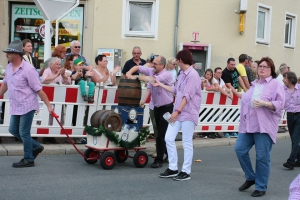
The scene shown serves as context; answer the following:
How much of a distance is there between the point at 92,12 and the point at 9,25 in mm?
2540

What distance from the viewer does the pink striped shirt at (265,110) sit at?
735 cm

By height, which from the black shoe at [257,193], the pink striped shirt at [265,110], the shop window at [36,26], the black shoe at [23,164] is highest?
the shop window at [36,26]

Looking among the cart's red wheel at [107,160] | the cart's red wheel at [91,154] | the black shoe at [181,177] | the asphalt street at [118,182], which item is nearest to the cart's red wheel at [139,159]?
the asphalt street at [118,182]

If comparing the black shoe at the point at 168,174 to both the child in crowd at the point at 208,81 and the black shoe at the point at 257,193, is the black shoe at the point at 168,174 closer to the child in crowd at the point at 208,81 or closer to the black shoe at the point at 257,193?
the black shoe at the point at 257,193

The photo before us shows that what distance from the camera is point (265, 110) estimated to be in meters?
7.37

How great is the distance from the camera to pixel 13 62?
8.59m

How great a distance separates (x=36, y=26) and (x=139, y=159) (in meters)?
9.11

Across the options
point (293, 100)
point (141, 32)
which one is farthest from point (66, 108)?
point (141, 32)

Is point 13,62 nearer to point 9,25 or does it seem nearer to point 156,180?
point 156,180

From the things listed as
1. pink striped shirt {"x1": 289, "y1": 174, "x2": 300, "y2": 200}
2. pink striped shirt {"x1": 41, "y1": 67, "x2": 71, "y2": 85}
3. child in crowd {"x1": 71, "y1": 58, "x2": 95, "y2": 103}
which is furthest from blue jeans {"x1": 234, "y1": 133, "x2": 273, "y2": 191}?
pink striped shirt {"x1": 41, "y1": 67, "x2": 71, "y2": 85}

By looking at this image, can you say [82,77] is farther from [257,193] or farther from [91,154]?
[257,193]

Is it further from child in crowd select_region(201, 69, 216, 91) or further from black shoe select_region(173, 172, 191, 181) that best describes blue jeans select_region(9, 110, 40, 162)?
child in crowd select_region(201, 69, 216, 91)

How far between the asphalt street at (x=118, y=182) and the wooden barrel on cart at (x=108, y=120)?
67cm

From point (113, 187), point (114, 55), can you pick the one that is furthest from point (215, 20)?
point (113, 187)
